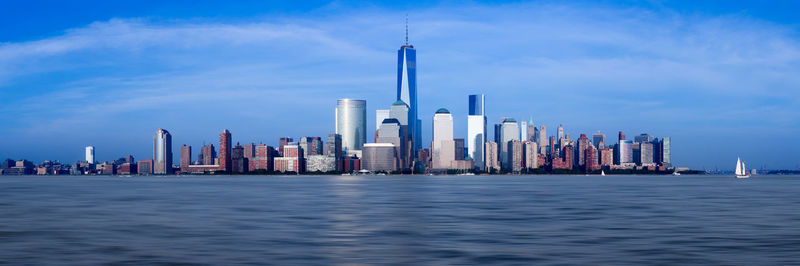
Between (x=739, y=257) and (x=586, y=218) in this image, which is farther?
(x=586, y=218)

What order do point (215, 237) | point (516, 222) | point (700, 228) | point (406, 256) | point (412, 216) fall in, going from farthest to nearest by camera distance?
point (412, 216), point (516, 222), point (700, 228), point (215, 237), point (406, 256)

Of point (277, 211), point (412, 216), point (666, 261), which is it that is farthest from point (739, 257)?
point (277, 211)

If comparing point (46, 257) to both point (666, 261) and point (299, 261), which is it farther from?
point (666, 261)

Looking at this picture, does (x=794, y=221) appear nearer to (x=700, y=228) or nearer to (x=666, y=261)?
(x=700, y=228)

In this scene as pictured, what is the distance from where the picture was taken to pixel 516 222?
159ft

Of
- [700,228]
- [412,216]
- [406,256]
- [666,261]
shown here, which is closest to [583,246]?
[666,261]

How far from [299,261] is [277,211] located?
33167 mm

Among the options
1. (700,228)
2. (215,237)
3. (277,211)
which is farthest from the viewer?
(277,211)

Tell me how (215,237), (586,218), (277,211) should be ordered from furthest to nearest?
(277,211)
(586,218)
(215,237)

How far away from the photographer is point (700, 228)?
142 ft

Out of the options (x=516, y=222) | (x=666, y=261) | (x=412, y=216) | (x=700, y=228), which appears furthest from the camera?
(x=412, y=216)

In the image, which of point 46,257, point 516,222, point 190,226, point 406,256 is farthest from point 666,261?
point 190,226

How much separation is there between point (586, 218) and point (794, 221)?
14.1m

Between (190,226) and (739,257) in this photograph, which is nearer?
(739,257)
